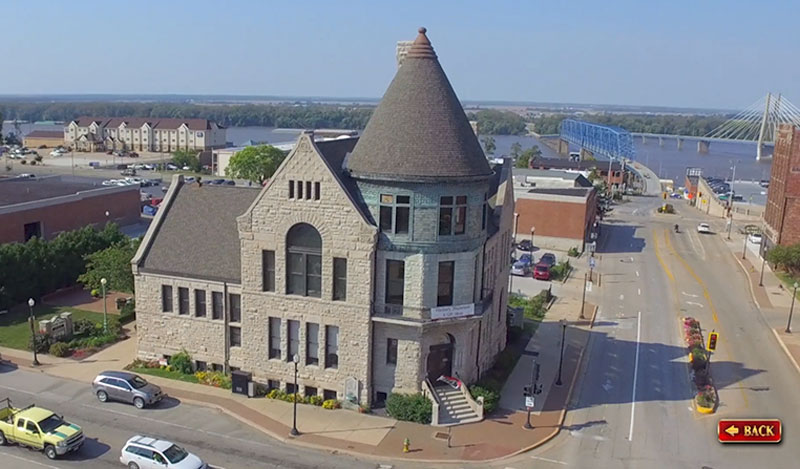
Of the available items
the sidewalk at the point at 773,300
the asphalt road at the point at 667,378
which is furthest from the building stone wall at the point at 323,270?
the sidewalk at the point at 773,300

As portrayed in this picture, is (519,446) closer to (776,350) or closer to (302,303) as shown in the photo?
(302,303)

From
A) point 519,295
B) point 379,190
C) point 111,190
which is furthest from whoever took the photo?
point 111,190

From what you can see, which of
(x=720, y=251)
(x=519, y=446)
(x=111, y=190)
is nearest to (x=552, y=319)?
(x=519, y=446)

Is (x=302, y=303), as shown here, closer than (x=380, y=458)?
No

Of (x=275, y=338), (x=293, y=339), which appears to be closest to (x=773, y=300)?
(x=293, y=339)

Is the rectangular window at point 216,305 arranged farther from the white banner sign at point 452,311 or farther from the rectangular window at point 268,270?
the white banner sign at point 452,311

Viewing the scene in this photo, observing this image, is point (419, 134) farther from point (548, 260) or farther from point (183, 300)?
point (548, 260)

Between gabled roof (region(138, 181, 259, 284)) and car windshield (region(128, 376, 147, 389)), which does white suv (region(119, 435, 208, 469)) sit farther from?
gabled roof (region(138, 181, 259, 284))
